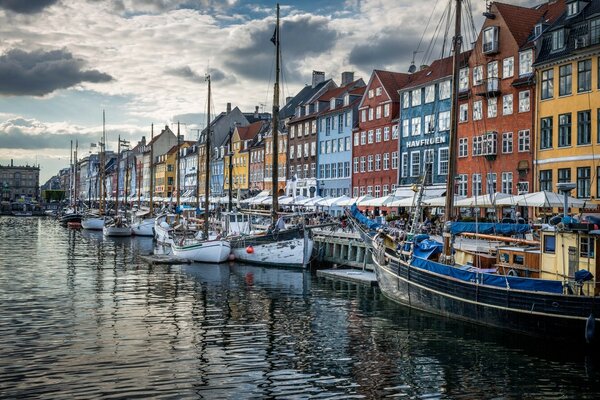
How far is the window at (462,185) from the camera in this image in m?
56.7

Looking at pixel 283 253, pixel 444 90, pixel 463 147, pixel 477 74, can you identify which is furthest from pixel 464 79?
pixel 283 253

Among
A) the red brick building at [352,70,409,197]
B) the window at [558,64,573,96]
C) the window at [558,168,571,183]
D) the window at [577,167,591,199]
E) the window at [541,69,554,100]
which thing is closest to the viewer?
the window at [577,167,591,199]

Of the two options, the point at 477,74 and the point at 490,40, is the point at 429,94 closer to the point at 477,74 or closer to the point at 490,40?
the point at 477,74

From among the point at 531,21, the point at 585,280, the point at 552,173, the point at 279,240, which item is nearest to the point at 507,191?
the point at 552,173

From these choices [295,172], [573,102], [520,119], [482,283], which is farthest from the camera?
[295,172]

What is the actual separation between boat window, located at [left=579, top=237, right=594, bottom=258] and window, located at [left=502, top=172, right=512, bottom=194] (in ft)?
95.5

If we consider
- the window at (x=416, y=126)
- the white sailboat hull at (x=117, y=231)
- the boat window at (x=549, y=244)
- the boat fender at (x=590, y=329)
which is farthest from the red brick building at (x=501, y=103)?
the white sailboat hull at (x=117, y=231)

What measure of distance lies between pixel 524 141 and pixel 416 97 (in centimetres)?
1665

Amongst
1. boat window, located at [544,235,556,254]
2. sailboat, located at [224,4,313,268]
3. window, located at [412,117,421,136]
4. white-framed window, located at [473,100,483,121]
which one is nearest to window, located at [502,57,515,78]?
white-framed window, located at [473,100,483,121]

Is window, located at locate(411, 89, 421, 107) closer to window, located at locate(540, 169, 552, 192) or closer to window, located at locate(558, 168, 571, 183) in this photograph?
window, located at locate(540, 169, 552, 192)

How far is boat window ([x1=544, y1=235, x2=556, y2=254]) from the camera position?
80.7 ft

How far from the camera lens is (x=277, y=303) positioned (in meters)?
31.2

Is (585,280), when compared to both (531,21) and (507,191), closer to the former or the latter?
(507,191)

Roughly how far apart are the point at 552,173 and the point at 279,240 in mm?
20021
